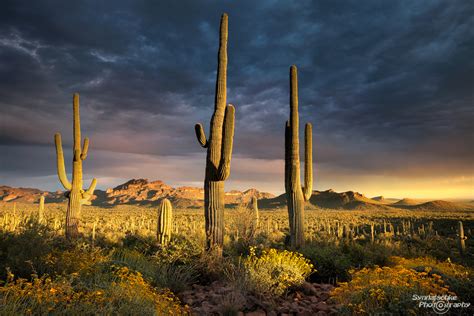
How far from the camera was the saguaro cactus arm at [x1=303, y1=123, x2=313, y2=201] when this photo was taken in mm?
14164

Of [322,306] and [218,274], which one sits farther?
[218,274]

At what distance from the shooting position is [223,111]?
11203mm

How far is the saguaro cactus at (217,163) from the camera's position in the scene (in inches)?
399

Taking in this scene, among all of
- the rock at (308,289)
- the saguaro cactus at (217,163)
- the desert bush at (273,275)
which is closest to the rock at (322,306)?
the desert bush at (273,275)

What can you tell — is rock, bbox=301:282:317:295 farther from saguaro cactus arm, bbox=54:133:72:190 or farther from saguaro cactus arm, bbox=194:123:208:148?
saguaro cactus arm, bbox=54:133:72:190

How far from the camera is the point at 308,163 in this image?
14586 millimetres

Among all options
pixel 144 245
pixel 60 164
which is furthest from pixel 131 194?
pixel 144 245

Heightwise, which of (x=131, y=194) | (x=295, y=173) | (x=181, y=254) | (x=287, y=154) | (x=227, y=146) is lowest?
→ (x=181, y=254)

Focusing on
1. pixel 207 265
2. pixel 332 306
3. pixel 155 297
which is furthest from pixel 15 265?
pixel 332 306

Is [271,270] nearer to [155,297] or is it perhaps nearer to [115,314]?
[155,297]

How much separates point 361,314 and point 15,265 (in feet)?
21.4

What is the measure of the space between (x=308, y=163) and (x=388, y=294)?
366 inches

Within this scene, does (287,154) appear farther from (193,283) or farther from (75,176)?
(75,176)

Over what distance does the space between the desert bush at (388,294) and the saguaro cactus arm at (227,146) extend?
488cm
